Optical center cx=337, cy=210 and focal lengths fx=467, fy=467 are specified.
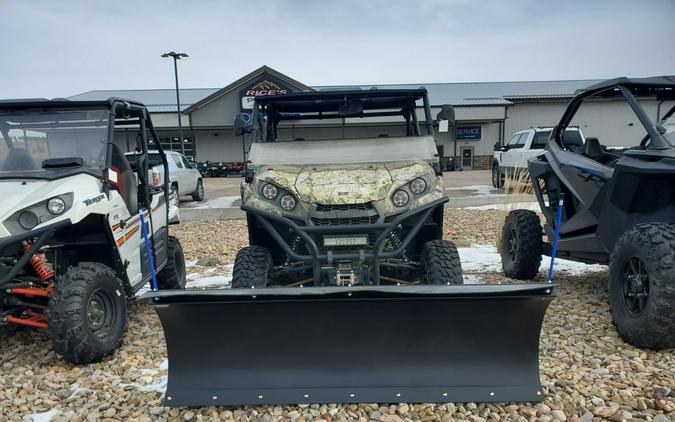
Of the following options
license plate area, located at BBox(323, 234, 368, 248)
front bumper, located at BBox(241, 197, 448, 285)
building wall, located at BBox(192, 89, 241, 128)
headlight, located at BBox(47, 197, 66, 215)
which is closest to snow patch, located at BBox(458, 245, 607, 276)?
front bumper, located at BBox(241, 197, 448, 285)

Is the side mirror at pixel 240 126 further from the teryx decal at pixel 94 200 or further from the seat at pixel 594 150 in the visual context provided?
the seat at pixel 594 150

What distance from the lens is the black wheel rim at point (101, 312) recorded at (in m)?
3.41

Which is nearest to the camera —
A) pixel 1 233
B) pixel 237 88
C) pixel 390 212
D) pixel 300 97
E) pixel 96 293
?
pixel 1 233

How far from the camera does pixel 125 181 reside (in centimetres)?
438

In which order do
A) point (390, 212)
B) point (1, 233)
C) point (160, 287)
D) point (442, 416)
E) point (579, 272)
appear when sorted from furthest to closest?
point (579, 272), point (160, 287), point (390, 212), point (1, 233), point (442, 416)

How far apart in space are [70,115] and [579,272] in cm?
572

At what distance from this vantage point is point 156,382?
316 centimetres

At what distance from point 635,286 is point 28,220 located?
428cm

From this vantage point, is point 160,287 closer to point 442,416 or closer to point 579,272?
point 442,416

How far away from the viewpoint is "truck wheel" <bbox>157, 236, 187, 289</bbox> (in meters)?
5.12

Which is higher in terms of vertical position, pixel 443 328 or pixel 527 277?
pixel 443 328

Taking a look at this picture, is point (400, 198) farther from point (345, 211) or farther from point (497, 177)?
point (497, 177)

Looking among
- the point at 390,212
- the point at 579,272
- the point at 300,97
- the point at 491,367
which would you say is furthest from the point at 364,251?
the point at 579,272

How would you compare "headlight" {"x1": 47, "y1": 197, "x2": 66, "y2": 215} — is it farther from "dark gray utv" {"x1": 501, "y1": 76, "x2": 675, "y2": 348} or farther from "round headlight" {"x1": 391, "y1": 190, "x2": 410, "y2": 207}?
"dark gray utv" {"x1": 501, "y1": 76, "x2": 675, "y2": 348}
